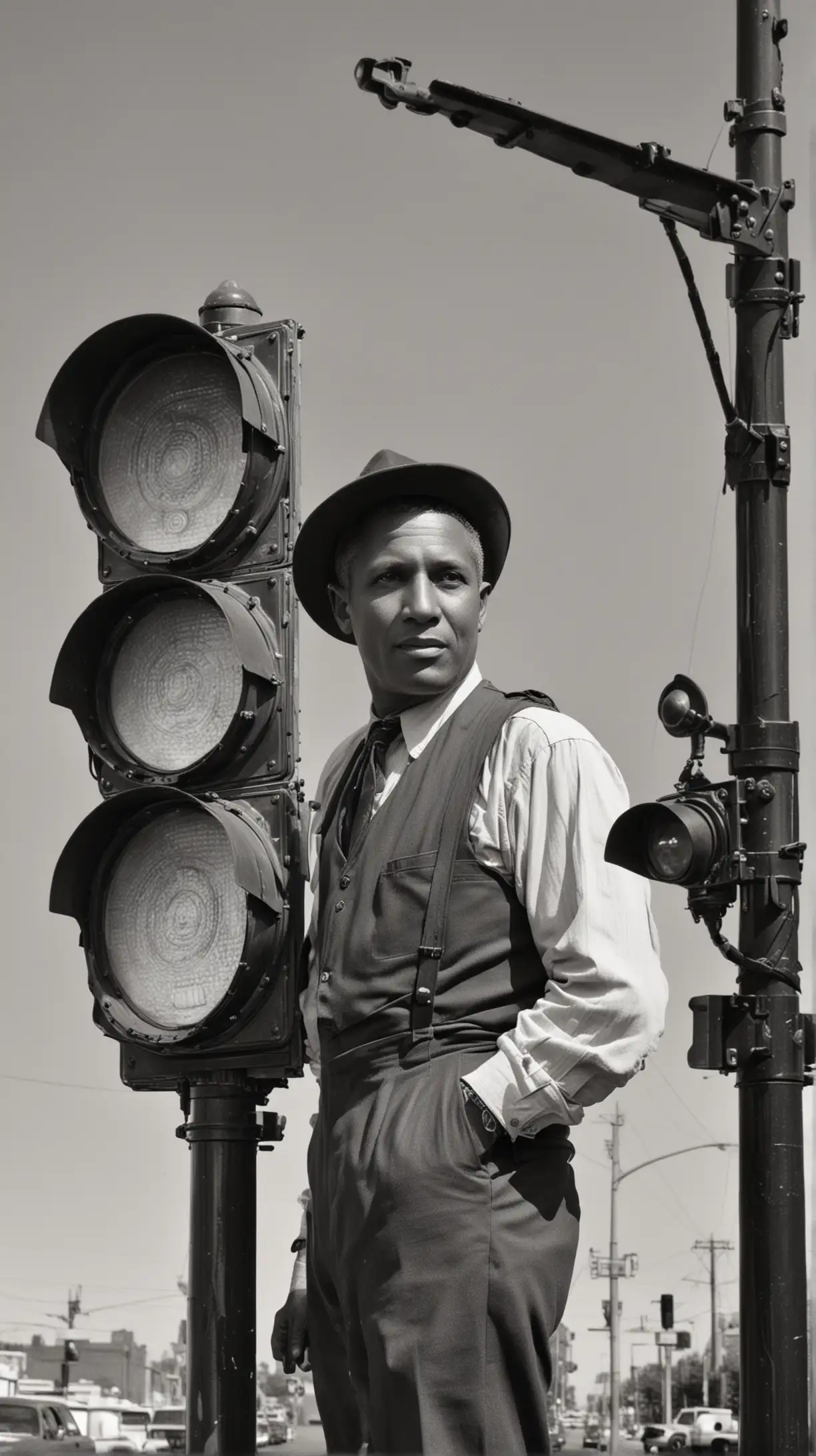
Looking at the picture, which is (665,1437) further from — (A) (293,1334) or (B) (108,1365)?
(A) (293,1334)

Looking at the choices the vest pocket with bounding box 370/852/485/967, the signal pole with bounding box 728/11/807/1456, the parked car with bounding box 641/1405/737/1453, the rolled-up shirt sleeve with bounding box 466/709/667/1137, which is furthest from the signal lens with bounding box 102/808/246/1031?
the parked car with bounding box 641/1405/737/1453

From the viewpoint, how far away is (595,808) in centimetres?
398

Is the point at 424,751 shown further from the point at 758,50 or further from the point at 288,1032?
the point at 758,50

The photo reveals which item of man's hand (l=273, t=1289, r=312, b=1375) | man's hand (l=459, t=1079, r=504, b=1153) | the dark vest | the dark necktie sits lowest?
man's hand (l=273, t=1289, r=312, b=1375)

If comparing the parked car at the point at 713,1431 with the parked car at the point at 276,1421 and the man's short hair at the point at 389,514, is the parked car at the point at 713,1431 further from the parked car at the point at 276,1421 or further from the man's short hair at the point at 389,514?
the man's short hair at the point at 389,514

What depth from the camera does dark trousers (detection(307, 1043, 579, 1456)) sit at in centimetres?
363

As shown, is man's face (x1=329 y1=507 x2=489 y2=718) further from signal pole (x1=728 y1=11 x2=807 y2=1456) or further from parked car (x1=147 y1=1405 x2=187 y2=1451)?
parked car (x1=147 y1=1405 x2=187 y2=1451)

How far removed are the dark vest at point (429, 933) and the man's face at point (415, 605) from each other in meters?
0.23

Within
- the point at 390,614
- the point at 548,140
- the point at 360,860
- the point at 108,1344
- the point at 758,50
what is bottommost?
the point at 108,1344

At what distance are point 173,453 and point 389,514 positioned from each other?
597 millimetres

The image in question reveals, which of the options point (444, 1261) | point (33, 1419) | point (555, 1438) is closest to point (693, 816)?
point (444, 1261)

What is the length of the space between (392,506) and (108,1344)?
272ft

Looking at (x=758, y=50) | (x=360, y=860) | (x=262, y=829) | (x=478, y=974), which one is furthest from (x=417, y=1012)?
(x=758, y=50)

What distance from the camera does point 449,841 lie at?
3.98 metres
